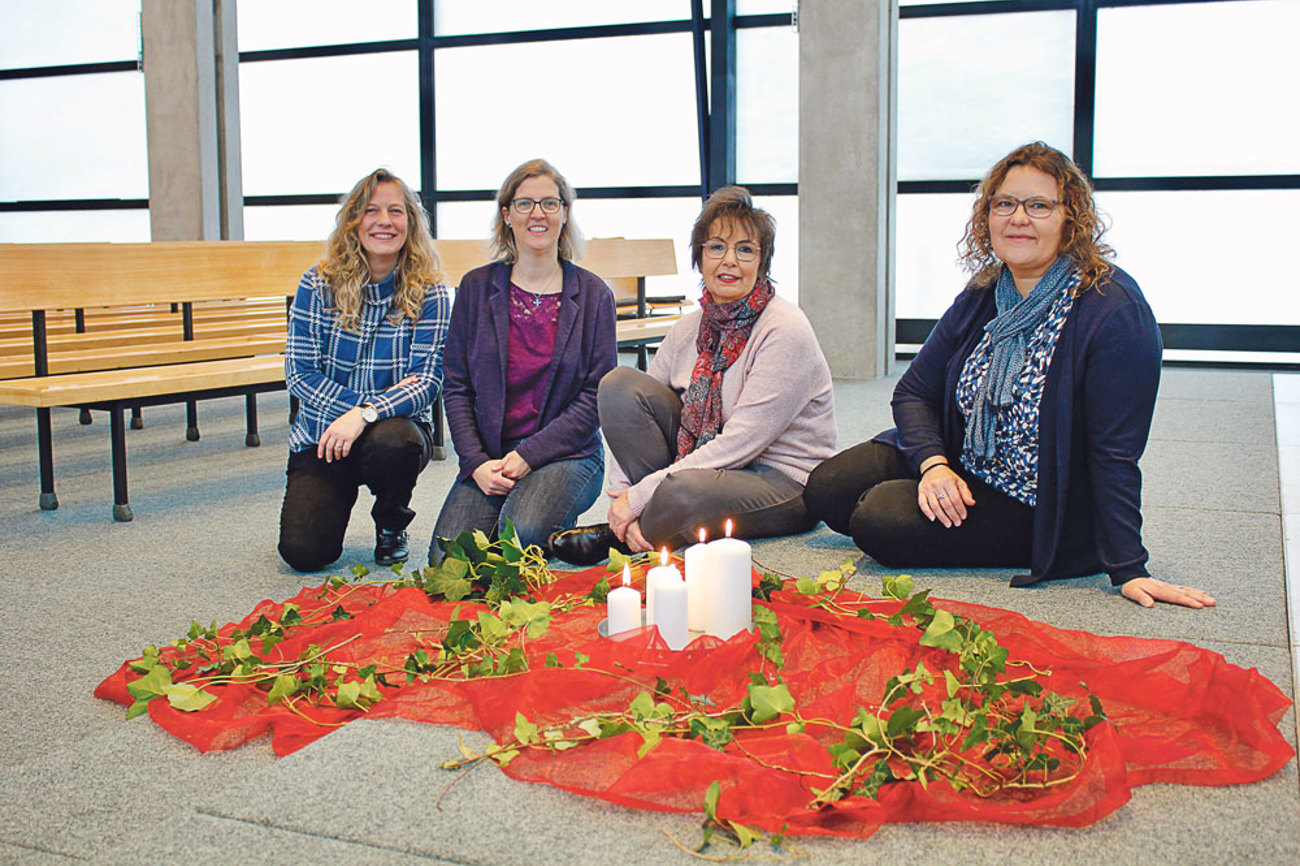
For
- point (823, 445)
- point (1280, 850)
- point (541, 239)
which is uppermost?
point (541, 239)

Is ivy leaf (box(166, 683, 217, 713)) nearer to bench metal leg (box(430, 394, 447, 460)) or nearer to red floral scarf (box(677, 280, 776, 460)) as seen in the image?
red floral scarf (box(677, 280, 776, 460))

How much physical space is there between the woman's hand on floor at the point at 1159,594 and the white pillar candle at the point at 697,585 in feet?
3.12

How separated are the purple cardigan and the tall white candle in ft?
3.40

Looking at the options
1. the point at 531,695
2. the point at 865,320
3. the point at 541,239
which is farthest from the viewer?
the point at 865,320

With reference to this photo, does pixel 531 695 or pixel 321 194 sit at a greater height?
pixel 321 194

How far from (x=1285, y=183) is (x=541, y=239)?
563cm

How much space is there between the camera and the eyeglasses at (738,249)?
9.80 feet

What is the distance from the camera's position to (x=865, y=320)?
7055mm

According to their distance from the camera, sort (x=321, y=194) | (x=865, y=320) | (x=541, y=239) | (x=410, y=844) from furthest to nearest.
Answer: (x=321, y=194) → (x=865, y=320) → (x=541, y=239) → (x=410, y=844)

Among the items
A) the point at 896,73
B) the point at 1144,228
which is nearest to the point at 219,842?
the point at 896,73

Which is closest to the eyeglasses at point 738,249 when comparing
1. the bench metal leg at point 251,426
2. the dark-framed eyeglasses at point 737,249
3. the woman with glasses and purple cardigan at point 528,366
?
the dark-framed eyeglasses at point 737,249

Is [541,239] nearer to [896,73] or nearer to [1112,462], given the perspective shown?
[1112,462]

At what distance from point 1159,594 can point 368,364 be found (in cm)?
198

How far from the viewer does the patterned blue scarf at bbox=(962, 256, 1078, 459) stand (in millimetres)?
2666
